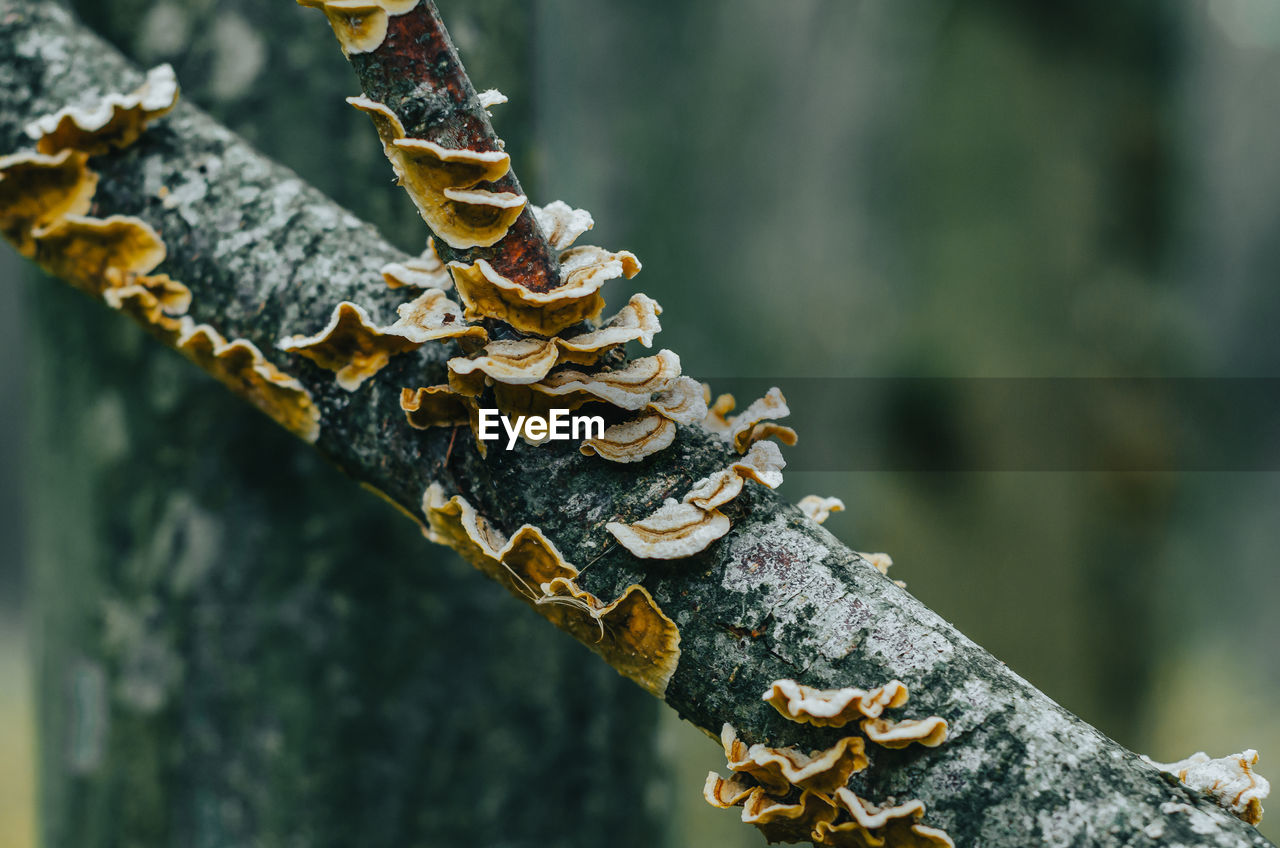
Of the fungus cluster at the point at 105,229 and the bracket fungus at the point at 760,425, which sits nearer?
the bracket fungus at the point at 760,425

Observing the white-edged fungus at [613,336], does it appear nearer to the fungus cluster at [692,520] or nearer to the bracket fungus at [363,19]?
the fungus cluster at [692,520]

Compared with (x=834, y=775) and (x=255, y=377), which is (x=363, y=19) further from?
(x=834, y=775)

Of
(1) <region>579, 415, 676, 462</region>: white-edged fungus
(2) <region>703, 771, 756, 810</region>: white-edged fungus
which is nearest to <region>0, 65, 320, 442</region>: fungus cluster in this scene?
(1) <region>579, 415, 676, 462</region>: white-edged fungus

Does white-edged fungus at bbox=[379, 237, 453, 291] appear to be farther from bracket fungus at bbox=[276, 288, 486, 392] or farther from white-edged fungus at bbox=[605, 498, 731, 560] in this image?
white-edged fungus at bbox=[605, 498, 731, 560]

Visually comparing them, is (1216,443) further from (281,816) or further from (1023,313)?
(281,816)

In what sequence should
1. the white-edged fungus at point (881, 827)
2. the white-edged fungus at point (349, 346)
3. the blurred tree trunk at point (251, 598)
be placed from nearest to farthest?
1. the white-edged fungus at point (881, 827)
2. the white-edged fungus at point (349, 346)
3. the blurred tree trunk at point (251, 598)

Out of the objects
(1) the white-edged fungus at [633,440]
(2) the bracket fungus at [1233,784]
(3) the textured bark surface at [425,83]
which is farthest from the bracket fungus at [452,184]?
(2) the bracket fungus at [1233,784]

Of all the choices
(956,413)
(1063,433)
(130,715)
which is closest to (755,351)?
(956,413)
